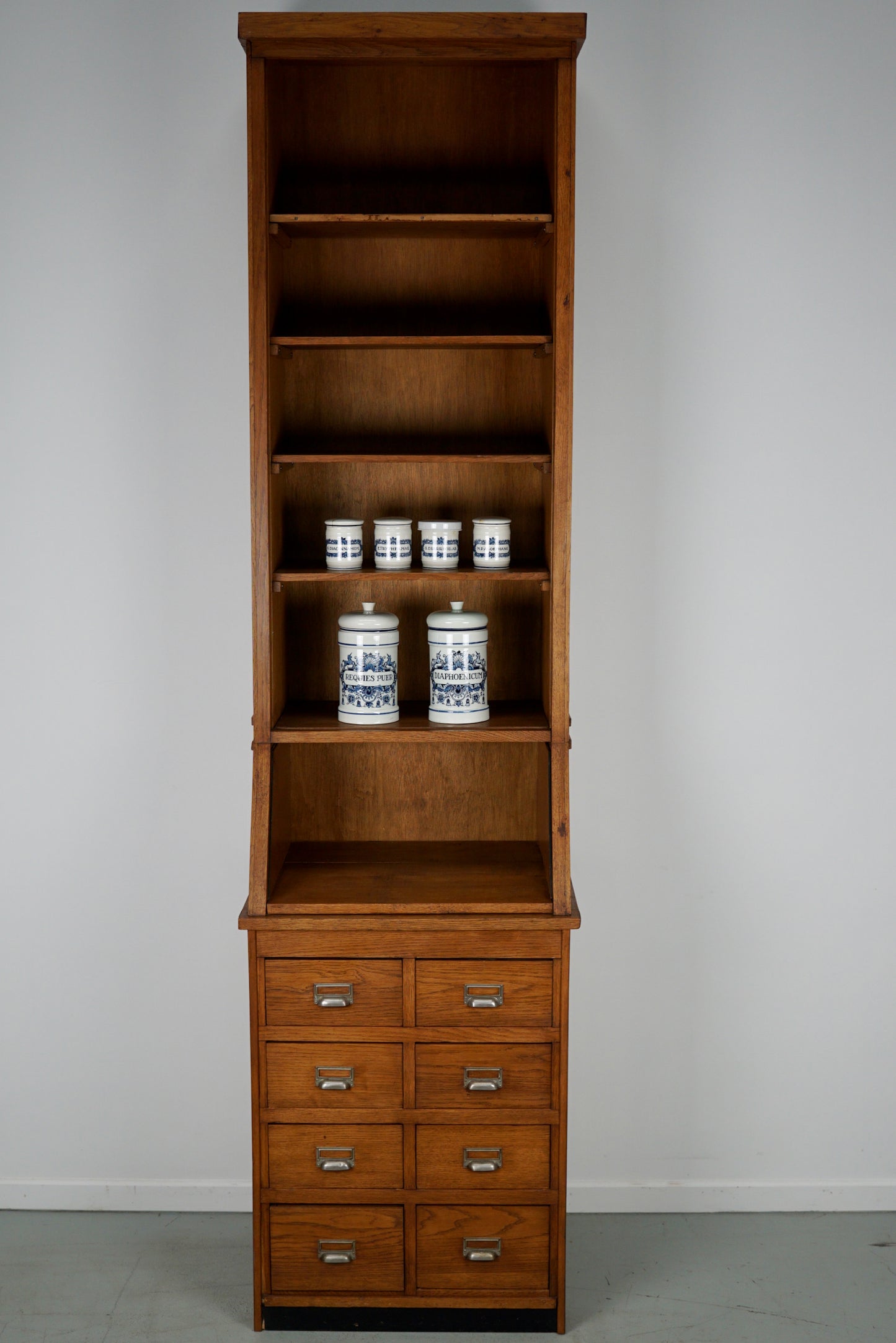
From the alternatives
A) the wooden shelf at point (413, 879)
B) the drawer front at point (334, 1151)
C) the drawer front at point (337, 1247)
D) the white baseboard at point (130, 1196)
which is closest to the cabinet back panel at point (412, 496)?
the wooden shelf at point (413, 879)

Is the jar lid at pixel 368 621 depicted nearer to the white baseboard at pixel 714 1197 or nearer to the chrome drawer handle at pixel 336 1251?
the chrome drawer handle at pixel 336 1251

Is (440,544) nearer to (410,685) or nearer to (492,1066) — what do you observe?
(410,685)

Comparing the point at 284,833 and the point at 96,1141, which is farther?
the point at 96,1141

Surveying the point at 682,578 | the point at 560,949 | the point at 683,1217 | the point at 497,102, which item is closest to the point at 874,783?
the point at 682,578

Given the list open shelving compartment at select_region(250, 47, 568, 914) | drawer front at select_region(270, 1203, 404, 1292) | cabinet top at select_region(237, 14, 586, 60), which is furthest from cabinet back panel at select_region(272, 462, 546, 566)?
→ drawer front at select_region(270, 1203, 404, 1292)

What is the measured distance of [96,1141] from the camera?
308 centimetres

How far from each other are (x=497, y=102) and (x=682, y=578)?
1.21 metres

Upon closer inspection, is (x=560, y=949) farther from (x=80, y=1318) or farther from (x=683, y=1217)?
(x=80, y=1318)

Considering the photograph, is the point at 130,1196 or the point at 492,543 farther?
the point at 130,1196

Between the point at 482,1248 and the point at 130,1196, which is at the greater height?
the point at 482,1248

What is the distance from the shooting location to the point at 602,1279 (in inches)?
110

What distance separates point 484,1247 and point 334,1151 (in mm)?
394

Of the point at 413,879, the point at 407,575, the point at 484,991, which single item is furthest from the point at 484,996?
the point at 407,575

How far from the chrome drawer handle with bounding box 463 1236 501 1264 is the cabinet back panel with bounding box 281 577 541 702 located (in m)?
1.23
